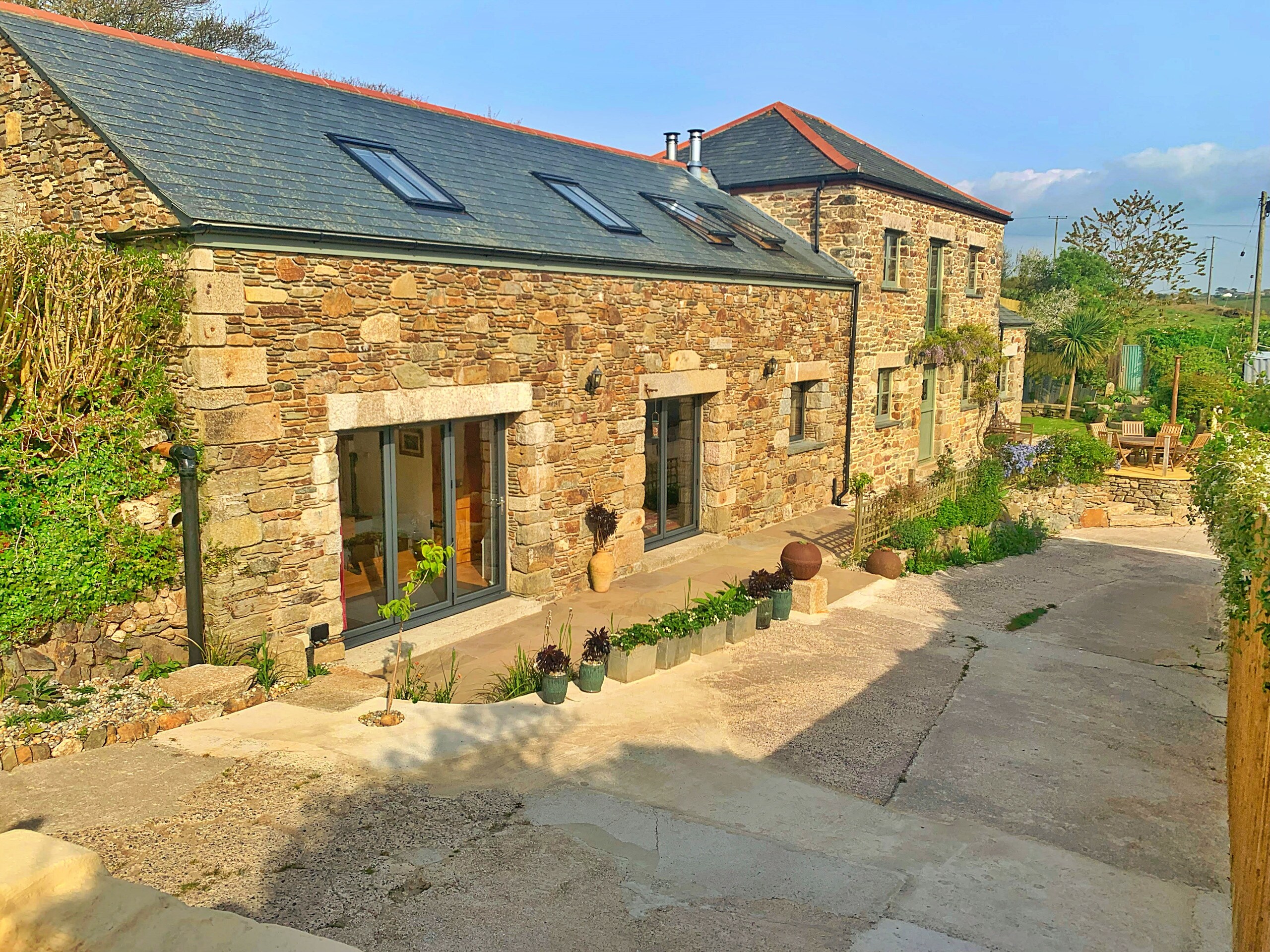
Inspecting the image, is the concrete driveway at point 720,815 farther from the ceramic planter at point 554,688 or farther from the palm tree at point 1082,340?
the palm tree at point 1082,340

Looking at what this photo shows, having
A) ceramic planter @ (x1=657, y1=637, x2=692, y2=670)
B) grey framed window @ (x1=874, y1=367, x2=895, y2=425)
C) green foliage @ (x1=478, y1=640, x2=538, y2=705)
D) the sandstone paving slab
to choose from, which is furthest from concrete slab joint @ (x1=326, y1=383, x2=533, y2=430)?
grey framed window @ (x1=874, y1=367, x2=895, y2=425)

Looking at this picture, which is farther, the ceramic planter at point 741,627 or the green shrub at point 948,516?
the green shrub at point 948,516

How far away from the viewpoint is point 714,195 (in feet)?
53.1

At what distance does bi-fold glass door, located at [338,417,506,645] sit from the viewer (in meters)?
8.52

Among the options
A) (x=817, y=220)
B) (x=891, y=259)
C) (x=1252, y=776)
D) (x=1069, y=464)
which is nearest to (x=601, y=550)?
(x=1252, y=776)

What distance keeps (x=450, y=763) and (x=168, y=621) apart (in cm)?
266

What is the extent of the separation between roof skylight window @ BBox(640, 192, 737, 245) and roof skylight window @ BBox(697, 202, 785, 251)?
397 millimetres

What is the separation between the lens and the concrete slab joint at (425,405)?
789 centimetres

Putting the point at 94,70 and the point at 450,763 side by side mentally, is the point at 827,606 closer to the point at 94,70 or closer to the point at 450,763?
the point at 450,763

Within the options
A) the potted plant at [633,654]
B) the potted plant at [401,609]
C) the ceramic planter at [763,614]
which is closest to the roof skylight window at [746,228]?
the ceramic planter at [763,614]

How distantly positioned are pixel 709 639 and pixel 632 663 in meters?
1.18

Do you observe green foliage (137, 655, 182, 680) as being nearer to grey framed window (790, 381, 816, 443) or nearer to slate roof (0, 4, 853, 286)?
slate roof (0, 4, 853, 286)

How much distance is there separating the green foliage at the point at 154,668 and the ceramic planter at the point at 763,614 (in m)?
5.49

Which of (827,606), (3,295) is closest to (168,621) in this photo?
(3,295)
